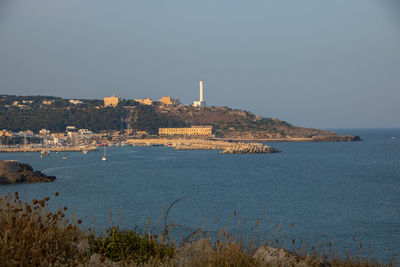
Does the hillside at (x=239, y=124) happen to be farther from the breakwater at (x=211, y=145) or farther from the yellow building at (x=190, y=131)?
the breakwater at (x=211, y=145)

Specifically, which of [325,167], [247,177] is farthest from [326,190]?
[325,167]

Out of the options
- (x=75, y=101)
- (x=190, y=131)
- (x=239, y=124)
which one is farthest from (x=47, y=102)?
(x=239, y=124)

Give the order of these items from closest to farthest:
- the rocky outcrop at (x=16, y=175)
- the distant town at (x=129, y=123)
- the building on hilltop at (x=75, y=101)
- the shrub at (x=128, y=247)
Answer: the shrub at (x=128, y=247) < the rocky outcrop at (x=16, y=175) < the distant town at (x=129, y=123) < the building on hilltop at (x=75, y=101)

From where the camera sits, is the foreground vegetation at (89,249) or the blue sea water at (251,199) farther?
the blue sea water at (251,199)

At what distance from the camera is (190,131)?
362ft

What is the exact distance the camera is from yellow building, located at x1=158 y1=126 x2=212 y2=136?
109188 mm

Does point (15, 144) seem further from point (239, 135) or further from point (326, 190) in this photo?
point (326, 190)

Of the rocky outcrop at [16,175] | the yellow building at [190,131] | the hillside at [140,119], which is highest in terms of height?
the hillside at [140,119]

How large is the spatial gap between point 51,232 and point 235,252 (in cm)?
178

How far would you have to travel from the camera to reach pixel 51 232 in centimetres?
425

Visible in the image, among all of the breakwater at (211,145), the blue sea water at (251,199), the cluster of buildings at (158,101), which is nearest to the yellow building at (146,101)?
the cluster of buildings at (158,101)

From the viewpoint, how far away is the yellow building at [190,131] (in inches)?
4299

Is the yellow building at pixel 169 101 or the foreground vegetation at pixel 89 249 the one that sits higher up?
the yellow building at pixel 169 101

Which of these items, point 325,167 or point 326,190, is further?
point 325,167
